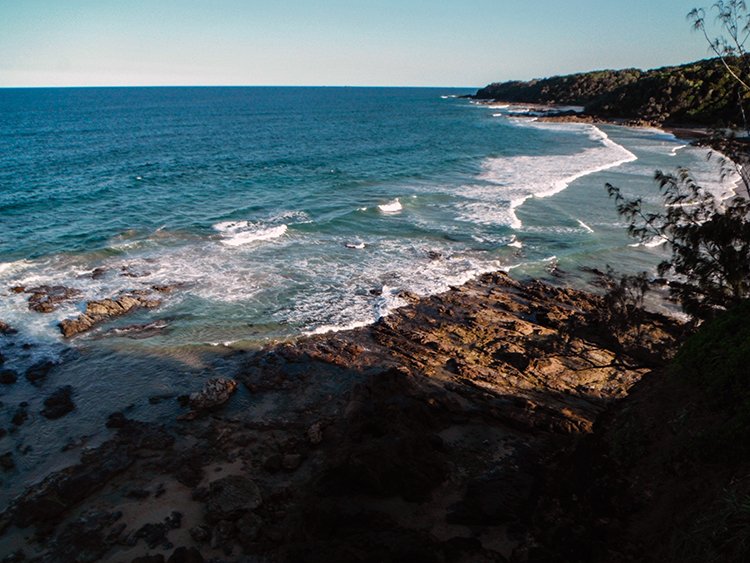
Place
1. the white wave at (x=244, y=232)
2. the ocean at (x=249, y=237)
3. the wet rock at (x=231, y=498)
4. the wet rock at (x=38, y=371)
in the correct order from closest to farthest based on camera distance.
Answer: the wet rock at (x=231, y=498)
the wet rock at (x=38, y=371)
the ocean at (x=249, y=237)
the white wave at (x=244, y=232)

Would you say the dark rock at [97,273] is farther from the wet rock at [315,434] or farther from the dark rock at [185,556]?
the dark rock at [185,556]

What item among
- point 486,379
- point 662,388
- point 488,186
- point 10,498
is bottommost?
point 10,498

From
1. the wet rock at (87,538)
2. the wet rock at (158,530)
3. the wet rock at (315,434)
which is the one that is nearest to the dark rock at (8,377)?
the wet rock at (87,538)

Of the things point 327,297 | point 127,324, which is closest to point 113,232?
point 127,324

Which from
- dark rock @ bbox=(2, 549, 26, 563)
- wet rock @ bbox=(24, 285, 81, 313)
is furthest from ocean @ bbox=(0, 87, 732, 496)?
dark rock @ bbox=(2, 549, 26, 563)

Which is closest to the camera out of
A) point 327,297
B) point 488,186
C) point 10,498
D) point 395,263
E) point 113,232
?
point 10,498

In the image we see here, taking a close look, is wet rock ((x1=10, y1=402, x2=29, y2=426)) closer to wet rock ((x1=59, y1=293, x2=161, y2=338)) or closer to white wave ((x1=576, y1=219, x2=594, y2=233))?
wet rock ((x1=59, y1=293, x2=161, y2=338))

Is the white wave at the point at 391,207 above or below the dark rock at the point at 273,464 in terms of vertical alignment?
above

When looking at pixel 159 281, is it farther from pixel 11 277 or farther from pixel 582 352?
pixel 582 352
